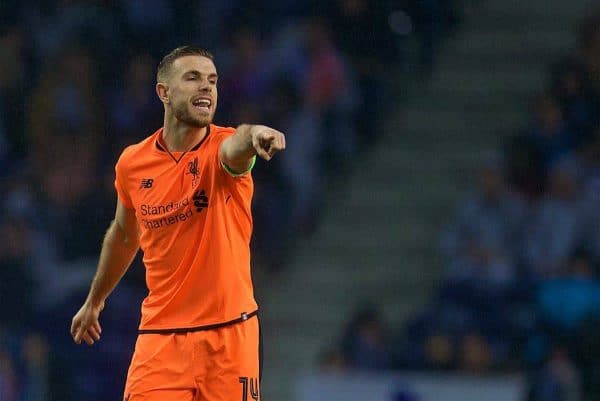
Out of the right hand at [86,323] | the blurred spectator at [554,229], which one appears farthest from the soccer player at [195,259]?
the blurred spectator at [554,229]

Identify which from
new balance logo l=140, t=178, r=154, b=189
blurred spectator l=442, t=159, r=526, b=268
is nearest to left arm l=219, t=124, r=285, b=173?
new balance logo l=140, t=178, r=154, b=189

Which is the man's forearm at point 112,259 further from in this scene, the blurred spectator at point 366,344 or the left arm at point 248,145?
the blurred spectator at point 366,344

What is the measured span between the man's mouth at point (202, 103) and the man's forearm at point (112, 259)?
0.70m

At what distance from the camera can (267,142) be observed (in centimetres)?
390

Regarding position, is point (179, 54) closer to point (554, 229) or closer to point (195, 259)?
point (195, 259)

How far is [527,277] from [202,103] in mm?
4869

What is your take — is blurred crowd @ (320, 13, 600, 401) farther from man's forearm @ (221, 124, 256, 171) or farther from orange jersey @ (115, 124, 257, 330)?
man's forearm @ (221, 124, 256, 171)

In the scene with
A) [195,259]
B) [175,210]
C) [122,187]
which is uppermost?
[122,187]

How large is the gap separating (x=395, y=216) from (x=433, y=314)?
140 cm

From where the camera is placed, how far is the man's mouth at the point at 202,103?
15.2 feet

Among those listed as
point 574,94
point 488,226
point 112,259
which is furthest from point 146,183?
point 574,94

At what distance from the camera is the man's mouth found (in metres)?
4.62

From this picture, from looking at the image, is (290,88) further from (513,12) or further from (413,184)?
(513,12)

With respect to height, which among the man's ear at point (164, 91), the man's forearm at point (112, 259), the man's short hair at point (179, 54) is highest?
the man's short hair at point (179, 54)
